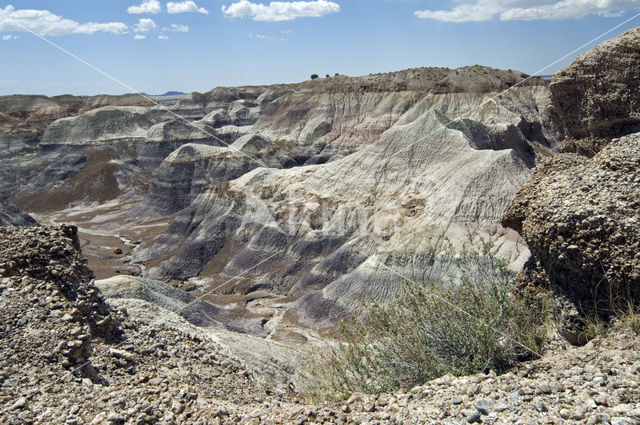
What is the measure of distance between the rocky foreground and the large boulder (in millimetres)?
768

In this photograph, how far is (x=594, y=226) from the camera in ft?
22.1

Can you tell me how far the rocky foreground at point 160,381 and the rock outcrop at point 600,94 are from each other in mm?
5225

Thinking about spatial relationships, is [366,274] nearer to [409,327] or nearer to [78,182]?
[409,327]

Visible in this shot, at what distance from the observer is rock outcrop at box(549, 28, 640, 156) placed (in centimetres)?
988

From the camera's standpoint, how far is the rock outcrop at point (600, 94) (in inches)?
389

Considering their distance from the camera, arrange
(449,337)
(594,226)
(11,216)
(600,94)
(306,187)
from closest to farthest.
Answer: (594,226) < (449,337) < (600,94) < (11,216) < (306,187)

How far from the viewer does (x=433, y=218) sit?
2941cm

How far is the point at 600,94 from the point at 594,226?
4614 mm

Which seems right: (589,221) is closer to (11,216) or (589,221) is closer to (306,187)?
(306,187)

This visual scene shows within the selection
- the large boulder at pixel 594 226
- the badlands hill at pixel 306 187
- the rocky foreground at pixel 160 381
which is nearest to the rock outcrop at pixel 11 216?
the badlands hill at pixel 306 187

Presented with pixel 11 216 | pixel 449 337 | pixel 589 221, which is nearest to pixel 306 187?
pixel 11 216

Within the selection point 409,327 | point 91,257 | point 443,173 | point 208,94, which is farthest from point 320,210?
point 208,94

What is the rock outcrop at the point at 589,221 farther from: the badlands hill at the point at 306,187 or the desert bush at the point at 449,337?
the badlands hill at the point at 306,187

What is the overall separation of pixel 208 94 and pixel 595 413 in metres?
105
